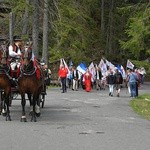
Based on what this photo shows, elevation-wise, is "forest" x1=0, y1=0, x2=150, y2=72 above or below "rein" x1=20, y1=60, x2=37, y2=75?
above

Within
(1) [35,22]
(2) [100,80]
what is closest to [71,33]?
(2) [100,80]

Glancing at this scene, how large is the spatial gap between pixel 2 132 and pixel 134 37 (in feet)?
84.2

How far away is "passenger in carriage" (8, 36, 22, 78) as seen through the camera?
1550 centimetres

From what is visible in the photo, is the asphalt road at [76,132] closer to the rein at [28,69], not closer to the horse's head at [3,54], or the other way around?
the rein at [28,69]

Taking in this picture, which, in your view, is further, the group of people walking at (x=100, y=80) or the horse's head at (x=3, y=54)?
the group of people walking at (x=100, y=80)

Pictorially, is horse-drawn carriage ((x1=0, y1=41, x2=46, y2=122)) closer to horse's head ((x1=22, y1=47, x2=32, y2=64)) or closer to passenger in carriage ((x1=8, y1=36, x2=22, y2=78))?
horse's head ((x1=22, y1=47, x2=32, y2=64))

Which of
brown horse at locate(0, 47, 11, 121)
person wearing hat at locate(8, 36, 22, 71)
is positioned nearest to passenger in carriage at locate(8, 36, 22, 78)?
person wearing hat at locate(8, 36, 22, 71)

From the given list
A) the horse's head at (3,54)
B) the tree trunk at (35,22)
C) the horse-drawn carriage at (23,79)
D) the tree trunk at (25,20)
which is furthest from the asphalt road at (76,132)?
the tree trunk at (25,20)

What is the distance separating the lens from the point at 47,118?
16.0 metres

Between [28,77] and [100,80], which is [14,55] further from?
[100,80]

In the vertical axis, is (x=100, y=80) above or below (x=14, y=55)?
below

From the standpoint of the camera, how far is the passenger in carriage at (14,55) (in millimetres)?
15500

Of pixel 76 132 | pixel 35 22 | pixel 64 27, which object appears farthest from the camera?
pixel 64 27

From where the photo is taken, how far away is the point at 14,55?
15.6 meters
